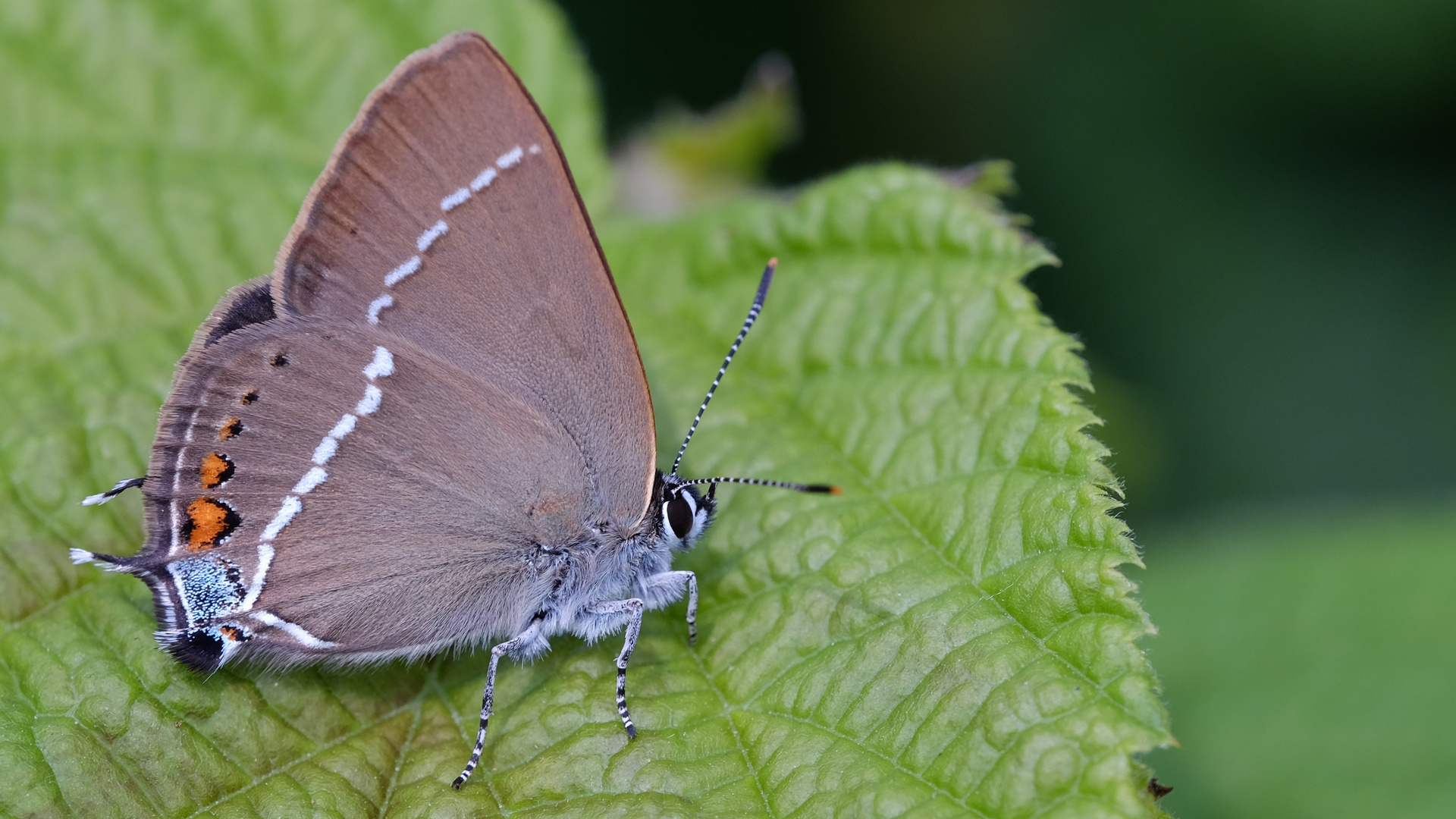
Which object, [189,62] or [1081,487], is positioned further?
[189,62]

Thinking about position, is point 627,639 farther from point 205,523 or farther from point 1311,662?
point 1311,662

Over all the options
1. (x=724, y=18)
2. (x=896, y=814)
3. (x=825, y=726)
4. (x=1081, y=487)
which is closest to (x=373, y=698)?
(x=825, y=726)

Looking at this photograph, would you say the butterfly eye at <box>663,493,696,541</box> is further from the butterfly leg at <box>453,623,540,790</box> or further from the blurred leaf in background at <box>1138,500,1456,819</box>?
the blurred leaf in background at <box>1138,500,1456,819</box>

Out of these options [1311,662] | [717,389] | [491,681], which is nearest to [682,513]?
[717,389]

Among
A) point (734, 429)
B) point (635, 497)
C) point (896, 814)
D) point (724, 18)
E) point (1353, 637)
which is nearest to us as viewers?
point (896, 814)

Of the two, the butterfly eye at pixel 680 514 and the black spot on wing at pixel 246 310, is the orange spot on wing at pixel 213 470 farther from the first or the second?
the butterfly eye at pixel 680 514

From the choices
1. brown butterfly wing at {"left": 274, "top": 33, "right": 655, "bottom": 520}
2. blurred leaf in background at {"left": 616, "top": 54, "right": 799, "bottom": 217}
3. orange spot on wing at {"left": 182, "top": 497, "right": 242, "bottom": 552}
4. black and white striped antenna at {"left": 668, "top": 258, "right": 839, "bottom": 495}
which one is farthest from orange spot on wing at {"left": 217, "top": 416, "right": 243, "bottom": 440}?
blurred leaf in background at {"left": 616, "top": 54, "right": 799, "bottom": 217}

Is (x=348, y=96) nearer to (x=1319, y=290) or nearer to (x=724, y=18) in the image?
(x=724, y=18)
